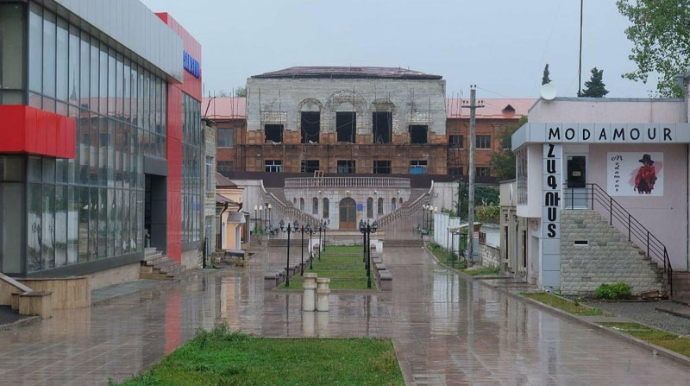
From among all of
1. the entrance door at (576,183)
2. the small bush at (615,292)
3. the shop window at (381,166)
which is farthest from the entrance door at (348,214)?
the small bush at (615,292)

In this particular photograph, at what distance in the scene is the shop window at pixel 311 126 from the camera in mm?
105000

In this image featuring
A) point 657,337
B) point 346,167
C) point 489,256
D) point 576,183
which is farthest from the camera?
point 346,167

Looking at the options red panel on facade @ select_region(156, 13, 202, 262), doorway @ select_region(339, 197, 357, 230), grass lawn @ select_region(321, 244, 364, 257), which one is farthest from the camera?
doorway @ select_region(339, 197, 357, 230)

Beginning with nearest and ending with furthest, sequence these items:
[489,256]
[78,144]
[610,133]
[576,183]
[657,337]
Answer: [657,337] → [78,144] → [610,133] → [576,183] → [489,256]

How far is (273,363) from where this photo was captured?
15836 millimetres

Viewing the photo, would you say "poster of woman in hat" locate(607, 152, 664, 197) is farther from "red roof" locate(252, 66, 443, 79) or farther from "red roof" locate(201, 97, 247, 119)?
"red roof" locate(201, 97, 247, 119)

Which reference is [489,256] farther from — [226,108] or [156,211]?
[226,108]

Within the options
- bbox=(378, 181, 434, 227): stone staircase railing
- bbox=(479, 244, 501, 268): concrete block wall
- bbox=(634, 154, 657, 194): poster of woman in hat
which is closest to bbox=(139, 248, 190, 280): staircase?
bbox=(479, 244, 501, 268): concrete block wall

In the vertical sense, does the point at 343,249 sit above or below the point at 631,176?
below

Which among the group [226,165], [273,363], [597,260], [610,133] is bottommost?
[273,363]

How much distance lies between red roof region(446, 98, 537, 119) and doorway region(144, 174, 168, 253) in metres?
68.8

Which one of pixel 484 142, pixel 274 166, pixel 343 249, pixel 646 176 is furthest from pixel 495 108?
pixel 646 176

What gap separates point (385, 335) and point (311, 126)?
3377 inches

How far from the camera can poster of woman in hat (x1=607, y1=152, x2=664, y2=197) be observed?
34.5 meters
